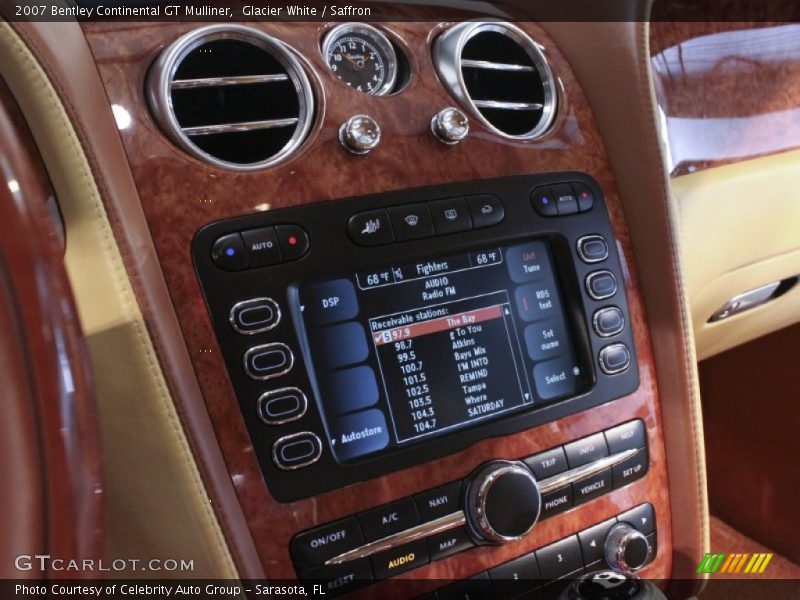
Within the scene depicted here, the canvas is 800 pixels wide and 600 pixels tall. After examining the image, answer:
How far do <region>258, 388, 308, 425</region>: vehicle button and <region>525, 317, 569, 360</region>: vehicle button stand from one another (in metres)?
0.26

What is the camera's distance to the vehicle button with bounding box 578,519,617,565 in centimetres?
93

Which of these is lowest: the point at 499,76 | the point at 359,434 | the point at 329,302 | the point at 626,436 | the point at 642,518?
the point at 642,518

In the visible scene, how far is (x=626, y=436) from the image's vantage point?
0.96m

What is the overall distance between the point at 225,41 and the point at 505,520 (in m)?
Result: 0.52

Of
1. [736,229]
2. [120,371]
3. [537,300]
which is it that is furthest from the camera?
[736,229]

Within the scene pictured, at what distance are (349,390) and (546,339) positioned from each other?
23cm

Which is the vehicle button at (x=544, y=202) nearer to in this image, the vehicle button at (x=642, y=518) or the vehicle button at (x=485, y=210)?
the vehicle button at (x=485, y=210)

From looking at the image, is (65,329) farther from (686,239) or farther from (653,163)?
(686,239)

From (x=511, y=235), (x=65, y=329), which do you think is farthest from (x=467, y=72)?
(x=65, y=329)

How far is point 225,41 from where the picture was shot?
0.80 meters

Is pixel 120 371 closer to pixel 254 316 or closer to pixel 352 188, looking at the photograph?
pixel 254 316

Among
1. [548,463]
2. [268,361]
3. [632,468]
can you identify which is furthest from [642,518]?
[268,361]

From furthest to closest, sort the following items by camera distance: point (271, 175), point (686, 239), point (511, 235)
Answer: point (686, 239)
point (511, 235)
point (271, 175)

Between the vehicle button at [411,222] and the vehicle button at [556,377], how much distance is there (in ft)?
0.62
